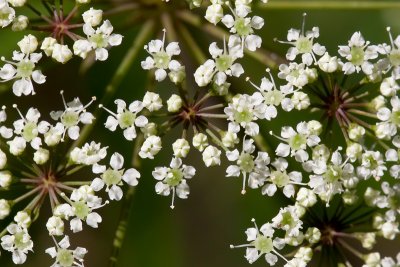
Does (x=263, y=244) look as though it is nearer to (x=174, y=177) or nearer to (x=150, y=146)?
(x=174, y=177)

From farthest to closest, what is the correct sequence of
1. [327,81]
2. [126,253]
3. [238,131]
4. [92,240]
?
[92,240] < [126,253] < [327,81] < [238,131]

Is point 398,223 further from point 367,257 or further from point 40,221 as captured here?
point 40,221

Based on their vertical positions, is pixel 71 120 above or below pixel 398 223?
above

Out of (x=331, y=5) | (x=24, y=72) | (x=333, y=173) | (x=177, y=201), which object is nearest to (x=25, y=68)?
(x=24, y=72)

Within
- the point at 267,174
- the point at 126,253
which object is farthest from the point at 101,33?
the point at 126,253

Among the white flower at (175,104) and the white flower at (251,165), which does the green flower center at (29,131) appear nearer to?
the white flower at (175,104)

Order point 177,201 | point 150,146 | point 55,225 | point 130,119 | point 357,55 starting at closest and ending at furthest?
point 55,225
point 150,146
point 130,119
point 357,55
point 177,201
